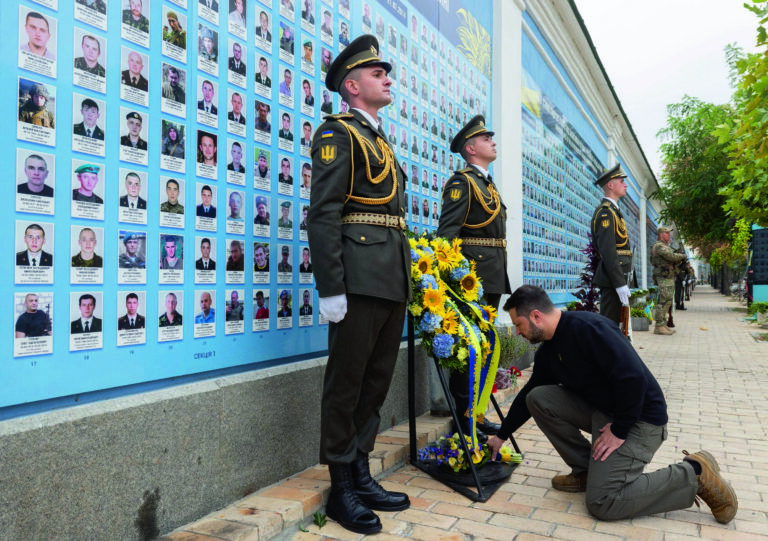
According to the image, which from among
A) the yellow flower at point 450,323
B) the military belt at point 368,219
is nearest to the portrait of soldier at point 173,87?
the military belt at point 368,219

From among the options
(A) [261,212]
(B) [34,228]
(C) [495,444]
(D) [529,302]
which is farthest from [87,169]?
(C) [495,444]

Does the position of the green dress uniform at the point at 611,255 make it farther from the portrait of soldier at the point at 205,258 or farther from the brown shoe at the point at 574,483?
the portrait of soldier at the point at 205,258

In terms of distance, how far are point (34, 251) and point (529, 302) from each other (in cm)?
222

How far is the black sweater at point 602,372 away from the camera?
274cm

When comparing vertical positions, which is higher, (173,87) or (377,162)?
(173,87)

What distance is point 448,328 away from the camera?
131 inches

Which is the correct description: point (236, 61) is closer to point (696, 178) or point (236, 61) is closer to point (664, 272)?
point (664, 272)

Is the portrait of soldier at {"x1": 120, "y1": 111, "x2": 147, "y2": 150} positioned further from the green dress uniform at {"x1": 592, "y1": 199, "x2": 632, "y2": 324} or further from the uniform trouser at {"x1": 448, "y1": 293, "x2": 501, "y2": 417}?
the green dress uniform at {"x1": 592, "y1": 199, "x2": 632, "y2": 324}

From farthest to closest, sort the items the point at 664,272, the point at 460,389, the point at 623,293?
the point at 664,272 → the point at 623,293 → the point at 460,389

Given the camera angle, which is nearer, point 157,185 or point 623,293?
point 157,185

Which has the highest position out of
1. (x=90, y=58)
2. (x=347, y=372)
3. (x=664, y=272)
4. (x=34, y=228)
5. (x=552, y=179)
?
(x=552, y=179)

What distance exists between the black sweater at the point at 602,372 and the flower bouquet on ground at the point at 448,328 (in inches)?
10.2

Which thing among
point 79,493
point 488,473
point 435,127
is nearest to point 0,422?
point 79,493

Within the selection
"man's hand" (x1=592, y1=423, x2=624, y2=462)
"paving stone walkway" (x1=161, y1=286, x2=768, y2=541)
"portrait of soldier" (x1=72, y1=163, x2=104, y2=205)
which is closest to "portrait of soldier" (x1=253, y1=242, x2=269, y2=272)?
"portrait of soldier" (x1=72, y1=163, x2=104, y2=205)
